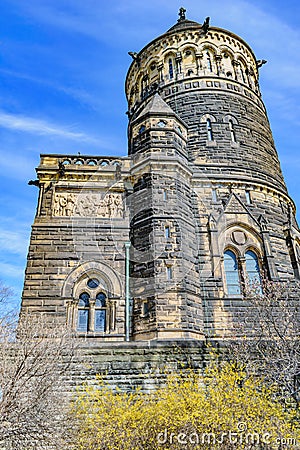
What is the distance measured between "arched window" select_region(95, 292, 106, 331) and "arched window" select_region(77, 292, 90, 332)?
11.1 inches

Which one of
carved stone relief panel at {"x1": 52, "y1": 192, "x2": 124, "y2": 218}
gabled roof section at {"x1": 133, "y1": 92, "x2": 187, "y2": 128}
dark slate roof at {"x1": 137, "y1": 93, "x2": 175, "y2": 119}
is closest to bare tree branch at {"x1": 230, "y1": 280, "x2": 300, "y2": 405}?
carved stone relief panel at {"x1": 52, "y1": 192, "x2": 124, "y2": 218}

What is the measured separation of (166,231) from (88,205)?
3106mm

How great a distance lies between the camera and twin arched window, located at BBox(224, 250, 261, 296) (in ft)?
41.2

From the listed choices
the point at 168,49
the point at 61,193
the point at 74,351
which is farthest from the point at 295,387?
the point at 168,49

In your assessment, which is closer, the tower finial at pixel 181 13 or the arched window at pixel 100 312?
the arched window at pixel 100 312

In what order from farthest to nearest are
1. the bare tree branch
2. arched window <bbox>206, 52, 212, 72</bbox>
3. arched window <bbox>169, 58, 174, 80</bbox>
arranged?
arched window <bbox>169, 58, 174, 80</bbox>
arched window <bbox>206, 52, 212, 72</bbox>
the bare tree branch

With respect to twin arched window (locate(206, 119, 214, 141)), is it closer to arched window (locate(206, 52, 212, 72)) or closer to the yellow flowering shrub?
arched window (locate(206, 52, 212, 72))

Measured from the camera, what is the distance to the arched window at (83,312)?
11.3m

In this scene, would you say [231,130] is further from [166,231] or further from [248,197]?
[166,231]

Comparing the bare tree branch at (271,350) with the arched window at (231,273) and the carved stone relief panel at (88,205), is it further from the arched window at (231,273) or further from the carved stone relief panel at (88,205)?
the carved stone relief panel at (88,205)

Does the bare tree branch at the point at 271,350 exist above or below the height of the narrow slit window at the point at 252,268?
below

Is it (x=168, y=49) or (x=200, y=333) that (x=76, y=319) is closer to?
(x=200, y=333)

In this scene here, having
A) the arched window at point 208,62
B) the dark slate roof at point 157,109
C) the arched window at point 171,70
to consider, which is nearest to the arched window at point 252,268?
the dark slate roof at point 157,109

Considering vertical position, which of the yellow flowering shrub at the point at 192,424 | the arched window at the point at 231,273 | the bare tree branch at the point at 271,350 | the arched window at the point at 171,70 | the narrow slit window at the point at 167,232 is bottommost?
the yellow flowering shrub at the point at 192,424
